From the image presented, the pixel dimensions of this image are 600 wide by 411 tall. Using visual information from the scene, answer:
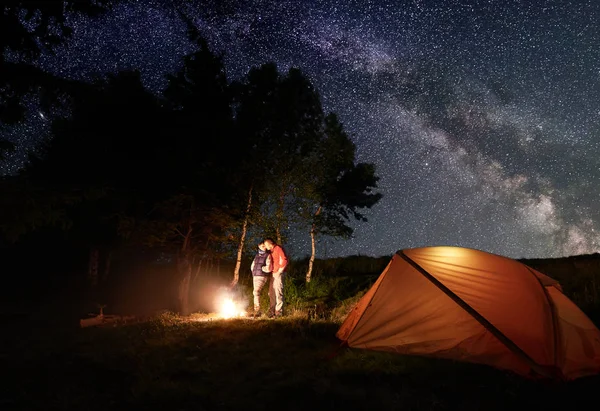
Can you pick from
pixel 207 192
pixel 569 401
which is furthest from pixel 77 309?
pixel 569 401

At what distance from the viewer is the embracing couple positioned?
10930mm

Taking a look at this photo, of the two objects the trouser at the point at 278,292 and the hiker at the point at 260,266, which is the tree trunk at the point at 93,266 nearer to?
the hiker at the point at 260,266

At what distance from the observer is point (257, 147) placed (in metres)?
15.2

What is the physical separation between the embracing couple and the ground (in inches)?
108

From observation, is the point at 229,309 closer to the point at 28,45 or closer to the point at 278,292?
the point at 278,292

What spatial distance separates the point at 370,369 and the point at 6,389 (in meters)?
4.78

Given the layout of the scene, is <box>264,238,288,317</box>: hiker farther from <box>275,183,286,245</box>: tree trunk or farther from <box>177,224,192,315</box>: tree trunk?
<box>177,224,192,315</box>: tree trunk

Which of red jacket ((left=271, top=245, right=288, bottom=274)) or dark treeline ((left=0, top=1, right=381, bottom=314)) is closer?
red jacket ((left=271, top=245, right=288, bottom=274))

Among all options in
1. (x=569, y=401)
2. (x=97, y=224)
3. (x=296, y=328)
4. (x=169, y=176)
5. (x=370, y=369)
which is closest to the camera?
(x=569, y=401)

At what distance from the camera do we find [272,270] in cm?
1115

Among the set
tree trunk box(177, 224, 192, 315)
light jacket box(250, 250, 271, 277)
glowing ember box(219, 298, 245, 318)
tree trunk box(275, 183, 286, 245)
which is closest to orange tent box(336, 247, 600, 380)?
light jacket box(250, 250, 271, 277)

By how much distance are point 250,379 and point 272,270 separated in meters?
5.50

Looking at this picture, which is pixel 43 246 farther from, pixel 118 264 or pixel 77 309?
pixel 77 309

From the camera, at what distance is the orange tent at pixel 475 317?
5.93 m
